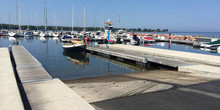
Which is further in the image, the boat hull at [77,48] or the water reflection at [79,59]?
the boat hull at [77,48]

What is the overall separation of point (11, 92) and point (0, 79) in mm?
2085

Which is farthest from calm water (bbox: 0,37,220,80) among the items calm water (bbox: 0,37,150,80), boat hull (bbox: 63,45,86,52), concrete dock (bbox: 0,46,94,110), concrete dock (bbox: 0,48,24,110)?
concrete dock (bbox: 0,48,24,110)

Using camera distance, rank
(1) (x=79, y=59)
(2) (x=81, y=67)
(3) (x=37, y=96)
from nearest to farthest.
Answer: (3) (x=37, y=96)
(2) (x=81, y=67)
(1) (x=79, y=59)

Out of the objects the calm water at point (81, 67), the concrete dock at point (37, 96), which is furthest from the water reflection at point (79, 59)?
the concrete dock at point (37, 96)

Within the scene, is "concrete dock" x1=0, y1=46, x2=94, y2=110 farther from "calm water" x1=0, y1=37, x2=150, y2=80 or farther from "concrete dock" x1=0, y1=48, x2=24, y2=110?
"calm water" x1=0, y1=37, x2=150, y2=80

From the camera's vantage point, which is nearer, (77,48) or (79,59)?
(79,59)

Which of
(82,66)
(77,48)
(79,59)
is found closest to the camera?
(82,66)

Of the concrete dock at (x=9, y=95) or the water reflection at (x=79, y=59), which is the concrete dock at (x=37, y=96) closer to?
the concrete dock at (x=9, y=95)

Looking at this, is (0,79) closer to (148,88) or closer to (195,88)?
(148,88)

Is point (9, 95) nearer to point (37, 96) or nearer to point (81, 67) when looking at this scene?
point (37, 96)

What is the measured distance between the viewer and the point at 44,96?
20.2 ft

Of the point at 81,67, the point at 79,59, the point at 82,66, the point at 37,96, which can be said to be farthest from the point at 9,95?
the point at 79,59

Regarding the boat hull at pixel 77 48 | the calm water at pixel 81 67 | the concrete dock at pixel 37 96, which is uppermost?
the boat hull at pixel 77 48

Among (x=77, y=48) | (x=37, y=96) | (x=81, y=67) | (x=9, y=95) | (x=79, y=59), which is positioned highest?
(x=77, y=48)
